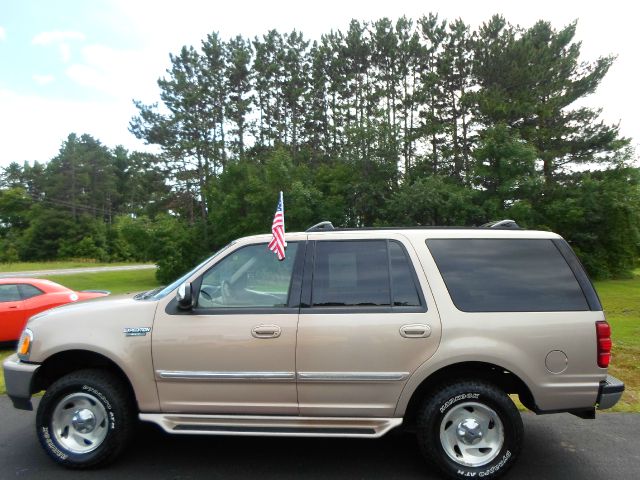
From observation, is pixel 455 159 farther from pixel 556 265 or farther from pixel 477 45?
pixel 556 265

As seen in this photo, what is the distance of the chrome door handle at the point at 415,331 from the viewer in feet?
13.1

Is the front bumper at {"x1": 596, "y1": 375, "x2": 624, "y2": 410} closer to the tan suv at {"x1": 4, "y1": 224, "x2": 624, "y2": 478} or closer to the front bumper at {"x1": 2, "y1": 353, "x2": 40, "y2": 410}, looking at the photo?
the tan suv at {"x1": 4, "y1": 224, "x2": 624, "y2": 478}

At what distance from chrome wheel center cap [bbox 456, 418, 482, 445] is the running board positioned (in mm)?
480

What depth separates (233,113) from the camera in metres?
46.8

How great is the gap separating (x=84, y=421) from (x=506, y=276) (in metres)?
3.61

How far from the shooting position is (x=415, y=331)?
3986 millimetres

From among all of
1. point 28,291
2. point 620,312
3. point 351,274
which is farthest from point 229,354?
point 620,312

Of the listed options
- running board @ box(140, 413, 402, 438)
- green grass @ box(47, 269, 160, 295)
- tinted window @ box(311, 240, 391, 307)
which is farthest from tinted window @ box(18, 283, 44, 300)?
green grass @ box(47, 269, 160, 295)

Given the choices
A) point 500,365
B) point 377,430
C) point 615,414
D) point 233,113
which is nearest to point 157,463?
point 377,430

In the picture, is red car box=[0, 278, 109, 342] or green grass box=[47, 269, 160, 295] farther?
green grass box=[47, 269, 160, 295]

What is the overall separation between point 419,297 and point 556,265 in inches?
45.5

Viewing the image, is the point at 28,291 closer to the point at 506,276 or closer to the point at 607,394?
the point at 506,276

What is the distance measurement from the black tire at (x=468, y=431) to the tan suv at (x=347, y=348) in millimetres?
11

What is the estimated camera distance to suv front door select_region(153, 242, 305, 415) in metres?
4.05
